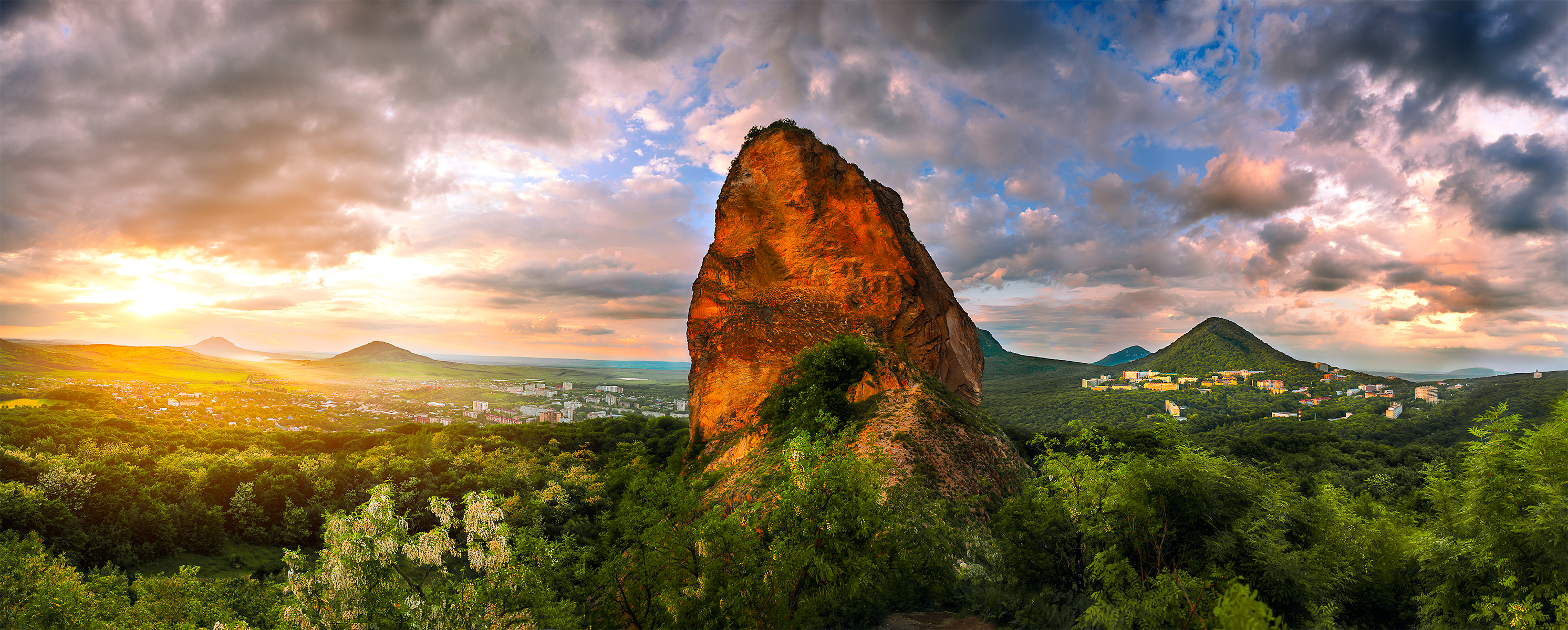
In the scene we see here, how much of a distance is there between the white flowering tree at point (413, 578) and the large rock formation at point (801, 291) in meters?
22.4

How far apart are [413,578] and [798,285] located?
28137 millimetres

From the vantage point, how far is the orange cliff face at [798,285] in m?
33.5

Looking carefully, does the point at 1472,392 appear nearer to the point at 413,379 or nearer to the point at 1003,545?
the point at 1003,545

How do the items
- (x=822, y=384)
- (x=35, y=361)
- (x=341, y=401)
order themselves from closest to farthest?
(x=822, y=384) → (x=35, y=361) → (x=341, y=401)

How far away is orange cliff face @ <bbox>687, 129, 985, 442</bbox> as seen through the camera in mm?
33500

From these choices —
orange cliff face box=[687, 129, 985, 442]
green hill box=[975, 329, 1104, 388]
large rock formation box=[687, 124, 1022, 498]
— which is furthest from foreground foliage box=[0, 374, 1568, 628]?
green hill box=[975, 329, 1104, 388]

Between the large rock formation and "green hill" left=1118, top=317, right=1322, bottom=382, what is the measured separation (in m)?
126

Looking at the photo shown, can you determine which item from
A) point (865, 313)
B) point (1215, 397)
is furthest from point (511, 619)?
point (1215, 397)

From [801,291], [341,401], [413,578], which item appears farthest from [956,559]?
[341,401]

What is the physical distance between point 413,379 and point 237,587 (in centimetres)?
20511

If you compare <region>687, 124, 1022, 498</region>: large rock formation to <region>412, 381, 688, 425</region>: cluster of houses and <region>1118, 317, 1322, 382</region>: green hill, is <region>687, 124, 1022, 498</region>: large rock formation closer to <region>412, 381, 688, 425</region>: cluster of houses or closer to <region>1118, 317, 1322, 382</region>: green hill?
<region>412, 381, 688, 425</region>: cluster of houses

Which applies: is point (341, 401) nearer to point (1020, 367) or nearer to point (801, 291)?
point (801, 291)

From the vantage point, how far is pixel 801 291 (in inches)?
1400

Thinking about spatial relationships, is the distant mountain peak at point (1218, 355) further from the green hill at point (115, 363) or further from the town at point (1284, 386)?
the green hill at point (115, 363)
